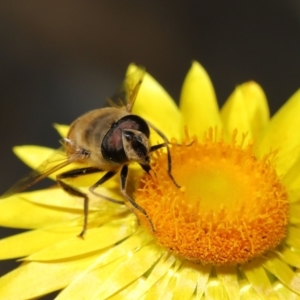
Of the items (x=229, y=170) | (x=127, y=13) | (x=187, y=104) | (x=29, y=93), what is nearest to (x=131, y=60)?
(x=127, y=13)

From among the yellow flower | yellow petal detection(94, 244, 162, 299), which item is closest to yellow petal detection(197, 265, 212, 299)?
the yellow flower

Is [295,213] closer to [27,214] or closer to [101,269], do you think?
[101,269]

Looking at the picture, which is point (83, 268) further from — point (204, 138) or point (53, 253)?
point (204, 138)

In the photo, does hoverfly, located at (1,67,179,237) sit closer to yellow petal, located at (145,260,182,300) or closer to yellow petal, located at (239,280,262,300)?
yellow petal, located at (145,260,182,300)

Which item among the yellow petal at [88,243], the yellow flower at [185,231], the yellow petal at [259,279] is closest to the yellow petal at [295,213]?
the yellow flower at [185,231]

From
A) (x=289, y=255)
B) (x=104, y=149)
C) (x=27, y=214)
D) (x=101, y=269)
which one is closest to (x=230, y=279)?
(x=289, y=255)

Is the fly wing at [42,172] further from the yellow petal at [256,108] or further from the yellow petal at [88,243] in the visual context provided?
the yellow petal at [256,108]
